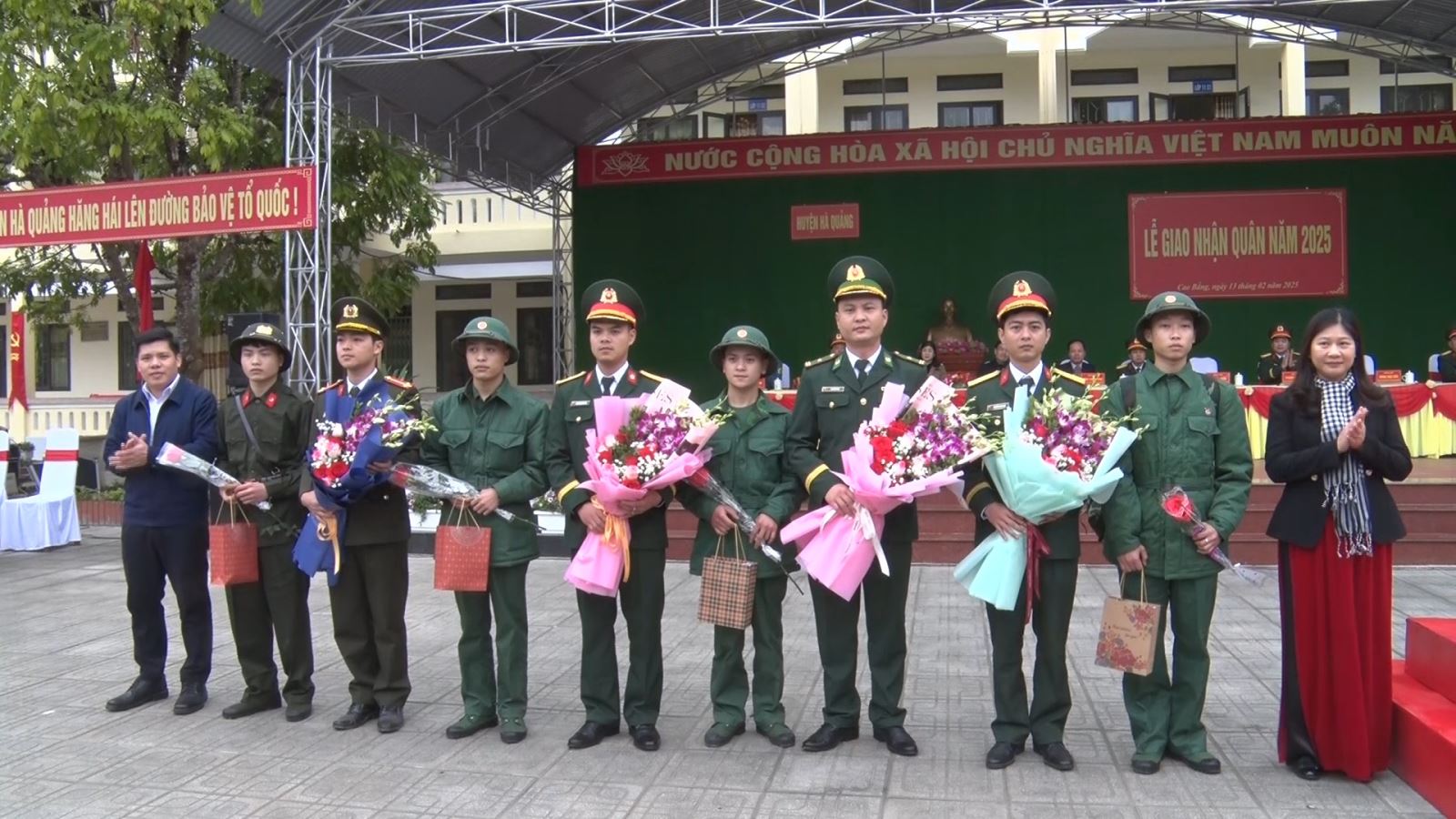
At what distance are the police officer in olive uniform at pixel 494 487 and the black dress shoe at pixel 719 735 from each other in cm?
76

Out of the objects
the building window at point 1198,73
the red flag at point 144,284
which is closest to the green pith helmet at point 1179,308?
the red flag at point 144,284

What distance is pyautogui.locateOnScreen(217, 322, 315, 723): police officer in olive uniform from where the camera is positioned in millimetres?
5086

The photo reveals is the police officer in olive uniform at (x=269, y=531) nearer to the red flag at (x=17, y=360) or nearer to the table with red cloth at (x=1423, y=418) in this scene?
the table with red cloth at (x=1423, y=418)

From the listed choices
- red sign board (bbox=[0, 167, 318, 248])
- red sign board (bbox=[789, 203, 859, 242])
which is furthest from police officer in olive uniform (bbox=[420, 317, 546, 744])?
red sign board (bbox=[789, 203, 859, 242])

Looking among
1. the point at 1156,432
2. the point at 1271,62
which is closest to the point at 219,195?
the point at 1156,432

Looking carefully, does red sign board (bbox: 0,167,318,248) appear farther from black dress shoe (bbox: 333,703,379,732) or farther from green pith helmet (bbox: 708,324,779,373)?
green pith helmet (bbox: 708,324,779,373)

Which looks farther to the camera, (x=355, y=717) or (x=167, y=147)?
(x=167, y=147)

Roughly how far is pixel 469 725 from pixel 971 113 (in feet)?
57.2

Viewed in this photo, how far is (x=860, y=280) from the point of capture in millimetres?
4496

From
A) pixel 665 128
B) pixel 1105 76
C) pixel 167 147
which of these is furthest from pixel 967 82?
pixel 167 147

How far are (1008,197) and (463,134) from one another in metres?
7.75

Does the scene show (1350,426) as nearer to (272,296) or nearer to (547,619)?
(547,619)

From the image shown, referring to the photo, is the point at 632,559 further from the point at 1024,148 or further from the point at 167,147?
the point at 1024,148

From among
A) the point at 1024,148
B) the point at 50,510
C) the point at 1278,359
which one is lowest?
the point at 50,510
